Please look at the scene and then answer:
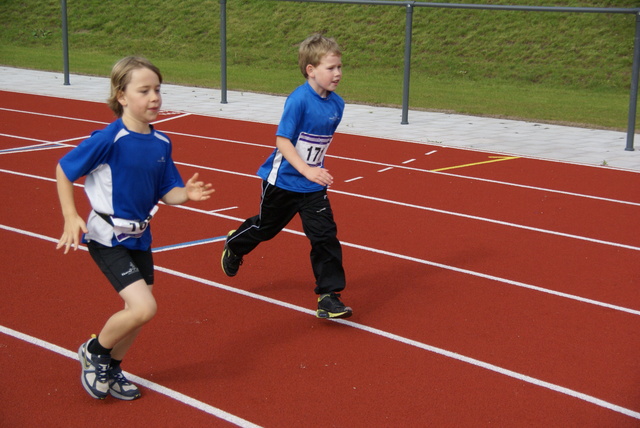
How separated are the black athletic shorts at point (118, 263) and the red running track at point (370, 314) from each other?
25.4 inches

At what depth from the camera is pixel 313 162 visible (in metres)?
5.54

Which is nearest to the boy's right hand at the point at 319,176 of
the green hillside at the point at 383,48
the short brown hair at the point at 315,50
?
the short brown hair at the point at 315,50

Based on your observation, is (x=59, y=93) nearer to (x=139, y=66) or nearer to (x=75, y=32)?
(x=139, y=66)

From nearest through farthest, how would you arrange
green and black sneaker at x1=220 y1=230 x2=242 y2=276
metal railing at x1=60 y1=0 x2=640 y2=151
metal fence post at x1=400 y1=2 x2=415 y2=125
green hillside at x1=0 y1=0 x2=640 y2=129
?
1. green and black sneaker at x1=220 y1=230 x2=242 y2=276
2. metal railing at x1=60 y1=0 x2=640 y2=151
3. metal fence post at x1=400 y1=2 x2=415 y2=125
4. green hillside at x1=0 y1=0 x2=640 y2=129

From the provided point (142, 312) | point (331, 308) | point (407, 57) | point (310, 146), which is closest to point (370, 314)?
point (331, 308)

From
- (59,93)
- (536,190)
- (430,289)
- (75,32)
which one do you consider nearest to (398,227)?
(430,289)

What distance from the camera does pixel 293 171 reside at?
5.52 m

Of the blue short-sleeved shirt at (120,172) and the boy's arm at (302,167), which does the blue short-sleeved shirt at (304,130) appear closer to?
the boy's arm at (302,167)

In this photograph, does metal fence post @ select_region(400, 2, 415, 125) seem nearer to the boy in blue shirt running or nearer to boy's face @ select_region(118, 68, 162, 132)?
the boy in blue shirt running

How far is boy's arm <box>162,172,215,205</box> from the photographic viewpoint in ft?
13.7

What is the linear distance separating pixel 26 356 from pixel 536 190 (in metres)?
6.40

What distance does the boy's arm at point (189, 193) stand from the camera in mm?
4180

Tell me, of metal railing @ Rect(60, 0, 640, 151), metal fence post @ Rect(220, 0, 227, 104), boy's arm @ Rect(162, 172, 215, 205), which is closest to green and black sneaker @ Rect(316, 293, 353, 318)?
boy's arm @ Rect(162, 172, 215, 205)

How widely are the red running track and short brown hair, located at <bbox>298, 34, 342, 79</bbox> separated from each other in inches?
63.9
